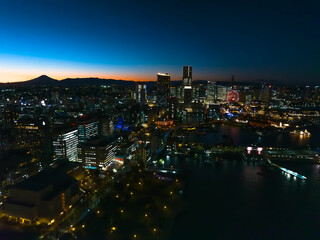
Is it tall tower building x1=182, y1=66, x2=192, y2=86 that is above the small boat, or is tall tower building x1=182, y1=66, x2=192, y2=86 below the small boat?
above

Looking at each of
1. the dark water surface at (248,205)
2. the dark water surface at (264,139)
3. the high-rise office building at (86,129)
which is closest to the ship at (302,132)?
the dark water surface at (264,139)

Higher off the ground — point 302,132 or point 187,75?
point 187,75

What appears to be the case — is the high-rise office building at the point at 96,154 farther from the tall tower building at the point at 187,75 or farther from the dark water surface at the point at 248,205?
the tall tower building at the point at 187,75

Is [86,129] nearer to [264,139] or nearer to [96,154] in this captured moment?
[96,154]

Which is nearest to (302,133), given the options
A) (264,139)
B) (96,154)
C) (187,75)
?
(264,139)

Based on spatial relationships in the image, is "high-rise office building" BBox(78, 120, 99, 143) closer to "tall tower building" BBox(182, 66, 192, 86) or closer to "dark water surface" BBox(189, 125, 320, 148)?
"dark water surface" BBox(189, 125, 320, 148)

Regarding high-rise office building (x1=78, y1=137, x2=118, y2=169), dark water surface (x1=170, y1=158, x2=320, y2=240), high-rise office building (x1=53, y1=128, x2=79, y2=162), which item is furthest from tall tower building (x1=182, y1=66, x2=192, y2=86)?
high-rise office building (x1=78, y1=137, x2=118, y2=169)

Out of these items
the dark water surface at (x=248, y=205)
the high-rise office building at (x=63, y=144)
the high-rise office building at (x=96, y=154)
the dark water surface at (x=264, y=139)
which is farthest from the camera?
the dark water surface at (x=264, y=139)

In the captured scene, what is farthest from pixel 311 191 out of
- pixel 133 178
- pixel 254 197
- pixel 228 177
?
pixel 133 178

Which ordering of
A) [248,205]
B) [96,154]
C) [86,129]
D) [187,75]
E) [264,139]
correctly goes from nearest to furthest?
[248,205] → [96,154] → [86,129] → [264,139] → [187,75]

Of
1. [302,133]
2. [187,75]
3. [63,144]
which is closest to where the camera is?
[63,144]

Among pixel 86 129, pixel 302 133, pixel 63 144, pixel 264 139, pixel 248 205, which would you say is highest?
pixel 86 129
